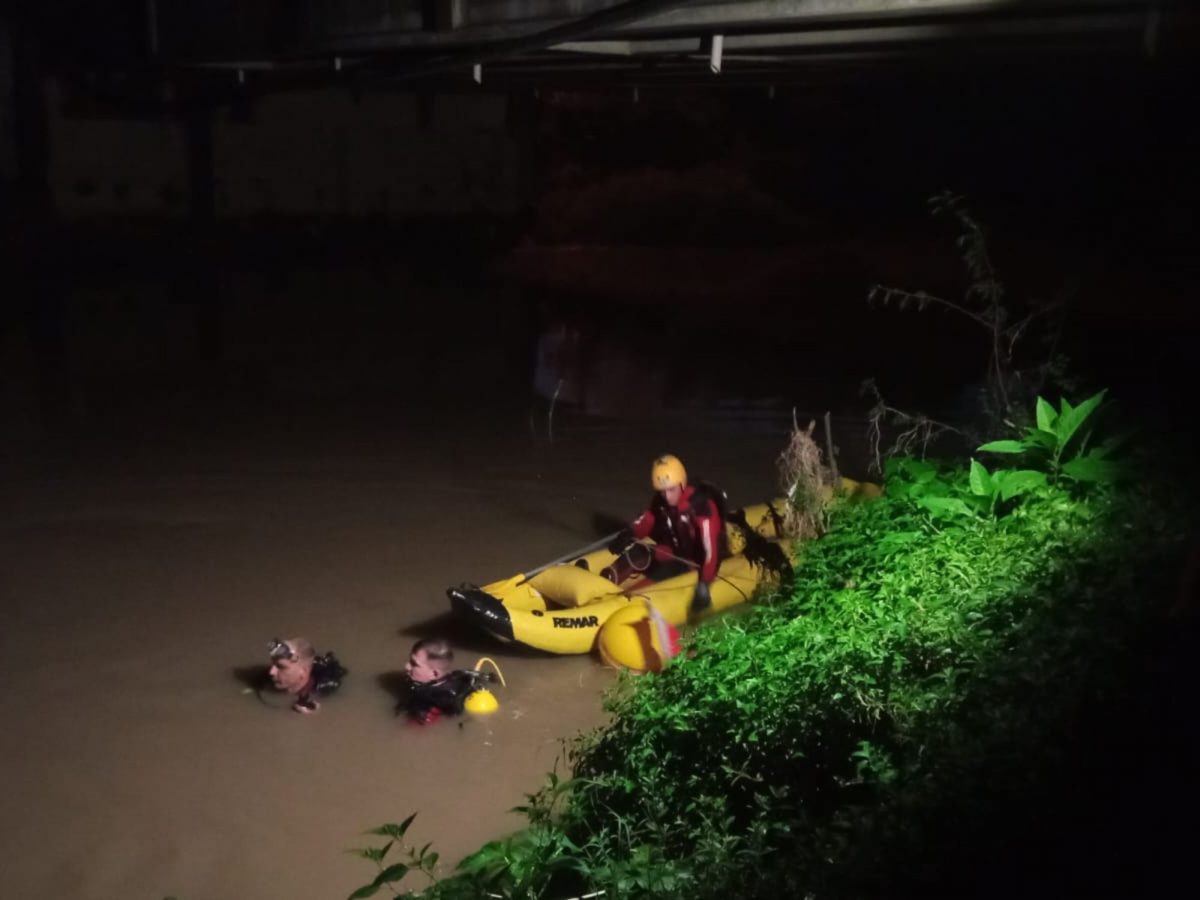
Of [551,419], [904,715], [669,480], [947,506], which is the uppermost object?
[947,506]

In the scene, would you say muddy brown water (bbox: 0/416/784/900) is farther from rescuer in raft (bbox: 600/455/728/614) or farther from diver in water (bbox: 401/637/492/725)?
rescuer in raft (bbox: 600/455/728/614)

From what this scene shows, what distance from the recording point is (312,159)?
64.1ft

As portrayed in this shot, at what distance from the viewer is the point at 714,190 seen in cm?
2089

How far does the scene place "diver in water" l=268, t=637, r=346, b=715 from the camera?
509 centimetres

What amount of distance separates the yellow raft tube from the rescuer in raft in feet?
0.22

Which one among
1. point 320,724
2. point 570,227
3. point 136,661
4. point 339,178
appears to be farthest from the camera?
point 570,227

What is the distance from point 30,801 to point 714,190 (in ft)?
58.5

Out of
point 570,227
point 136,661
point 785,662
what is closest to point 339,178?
point 570,227

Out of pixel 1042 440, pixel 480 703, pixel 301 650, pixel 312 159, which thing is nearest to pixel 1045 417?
pixel 1042 440

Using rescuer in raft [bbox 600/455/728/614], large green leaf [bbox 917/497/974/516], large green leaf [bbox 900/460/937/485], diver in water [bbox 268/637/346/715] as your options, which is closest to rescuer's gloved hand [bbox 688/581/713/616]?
rescuer in raft [bbox 600/455/728/614]

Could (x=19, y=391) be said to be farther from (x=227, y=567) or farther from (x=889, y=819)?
(x=889, y=819)

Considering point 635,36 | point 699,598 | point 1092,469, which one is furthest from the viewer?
point 635,36

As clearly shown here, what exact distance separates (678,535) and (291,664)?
1.85m

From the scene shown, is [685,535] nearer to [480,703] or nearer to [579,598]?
[579,598]
